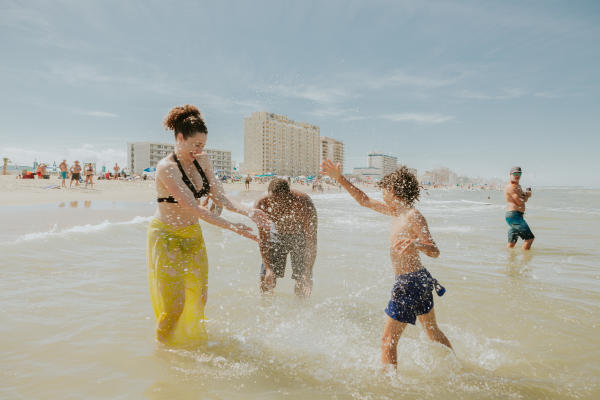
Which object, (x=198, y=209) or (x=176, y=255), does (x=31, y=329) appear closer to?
(x=176, y=255)

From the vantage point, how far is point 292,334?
3850 mm

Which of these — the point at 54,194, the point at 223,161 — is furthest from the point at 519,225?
the point at 223,161

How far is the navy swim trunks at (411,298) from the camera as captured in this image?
2.79 metres

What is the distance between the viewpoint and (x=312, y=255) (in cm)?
453

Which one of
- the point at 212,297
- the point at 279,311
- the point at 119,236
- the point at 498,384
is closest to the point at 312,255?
the point at 279,311

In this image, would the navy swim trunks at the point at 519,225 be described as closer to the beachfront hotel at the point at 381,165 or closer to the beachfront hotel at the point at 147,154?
the beachfront hotel at the point at 381,165

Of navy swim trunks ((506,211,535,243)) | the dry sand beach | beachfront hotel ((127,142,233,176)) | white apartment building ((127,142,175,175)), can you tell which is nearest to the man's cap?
navy swim trunks ((506,211,535,243))

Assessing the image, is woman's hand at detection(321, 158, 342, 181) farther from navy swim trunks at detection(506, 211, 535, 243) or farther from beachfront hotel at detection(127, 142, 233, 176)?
beachfront hotel at detection(127, 142, 233, 176)

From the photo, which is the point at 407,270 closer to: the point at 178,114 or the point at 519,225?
the point at 178,114

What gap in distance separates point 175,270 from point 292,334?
1.71 m

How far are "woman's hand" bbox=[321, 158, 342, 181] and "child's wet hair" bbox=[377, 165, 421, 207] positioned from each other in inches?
20.5

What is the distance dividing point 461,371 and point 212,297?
11.4 feet

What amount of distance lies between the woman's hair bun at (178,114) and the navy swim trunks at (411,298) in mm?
2308

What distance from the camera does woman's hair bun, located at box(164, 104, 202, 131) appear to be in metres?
2.75
